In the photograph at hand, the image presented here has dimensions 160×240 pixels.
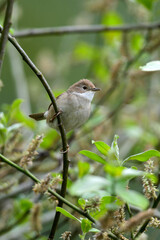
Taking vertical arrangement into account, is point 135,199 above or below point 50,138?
above

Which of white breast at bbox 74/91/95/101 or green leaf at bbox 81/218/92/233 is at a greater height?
green leaf at bbox 81/218/92/233

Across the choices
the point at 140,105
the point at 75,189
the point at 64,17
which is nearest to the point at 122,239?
the point at 75,189

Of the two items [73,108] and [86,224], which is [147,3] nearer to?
[73,108]

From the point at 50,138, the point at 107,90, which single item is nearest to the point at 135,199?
the point at 50,138

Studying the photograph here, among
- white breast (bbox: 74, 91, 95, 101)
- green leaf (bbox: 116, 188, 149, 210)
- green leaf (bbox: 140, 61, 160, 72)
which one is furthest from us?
white breast (bbox: 74, 91, 95, 101)

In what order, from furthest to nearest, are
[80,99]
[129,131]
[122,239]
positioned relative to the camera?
[129,131]
[80,99]
[122,239]

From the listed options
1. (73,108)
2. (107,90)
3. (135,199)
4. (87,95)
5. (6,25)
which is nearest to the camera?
(135,199)

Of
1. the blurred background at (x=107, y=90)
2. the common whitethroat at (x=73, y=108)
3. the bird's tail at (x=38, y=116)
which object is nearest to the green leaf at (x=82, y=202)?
the blurred background at (x=107, y=90)

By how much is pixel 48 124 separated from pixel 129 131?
907mm

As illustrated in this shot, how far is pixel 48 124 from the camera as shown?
290 cm

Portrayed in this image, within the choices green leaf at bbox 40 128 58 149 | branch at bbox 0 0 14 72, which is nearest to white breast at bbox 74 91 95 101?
green leaf at bbox 40 128 58 149

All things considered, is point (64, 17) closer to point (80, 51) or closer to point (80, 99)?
point (80, 51)

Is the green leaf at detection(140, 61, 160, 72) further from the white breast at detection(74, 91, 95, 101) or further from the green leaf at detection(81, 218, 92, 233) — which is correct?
the white breast at detection(74, 91, 95, 101)

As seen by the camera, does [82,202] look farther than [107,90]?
No
